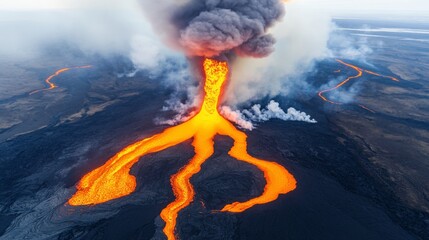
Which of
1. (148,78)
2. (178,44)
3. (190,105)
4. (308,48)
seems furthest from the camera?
(308,48)

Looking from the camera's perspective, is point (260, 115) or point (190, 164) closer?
point (190, 164)

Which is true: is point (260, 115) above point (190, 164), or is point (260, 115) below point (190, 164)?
below

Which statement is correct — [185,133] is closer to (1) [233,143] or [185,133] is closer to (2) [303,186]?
(1) [233,143]

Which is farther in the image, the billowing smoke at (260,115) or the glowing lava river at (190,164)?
the billowing smoke at (260,115)

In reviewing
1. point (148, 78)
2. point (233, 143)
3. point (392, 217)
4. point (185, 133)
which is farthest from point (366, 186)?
A: point (148, 78)
